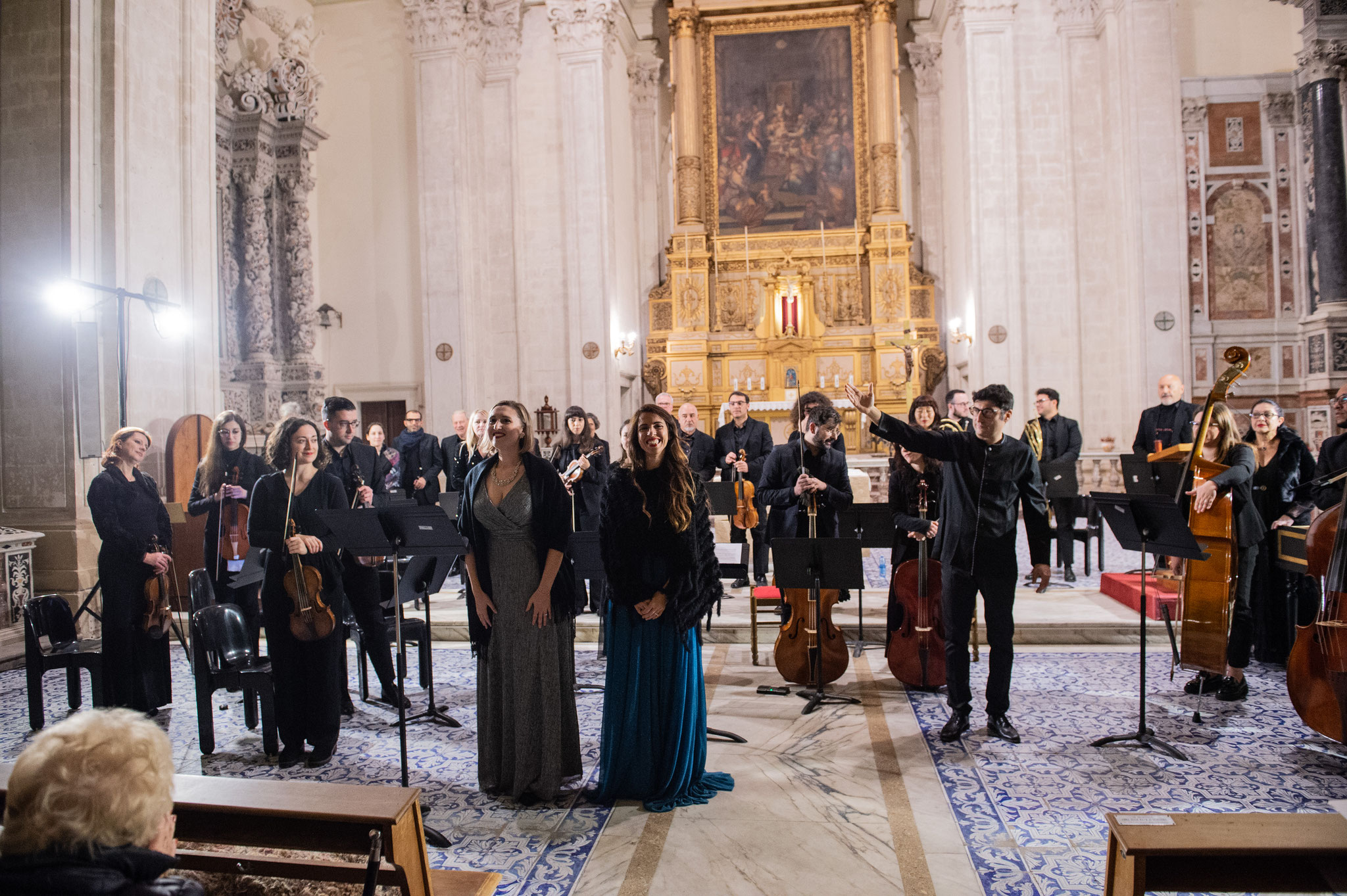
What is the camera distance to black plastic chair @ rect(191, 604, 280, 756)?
473 cm

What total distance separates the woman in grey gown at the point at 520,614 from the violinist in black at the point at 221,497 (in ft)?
8.09

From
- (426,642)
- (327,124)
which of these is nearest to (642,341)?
(327,124)

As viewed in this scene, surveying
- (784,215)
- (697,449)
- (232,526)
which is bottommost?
(232,526)

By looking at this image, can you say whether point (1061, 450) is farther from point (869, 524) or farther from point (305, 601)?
point (305, 601)

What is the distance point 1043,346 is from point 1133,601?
8356 millimetres

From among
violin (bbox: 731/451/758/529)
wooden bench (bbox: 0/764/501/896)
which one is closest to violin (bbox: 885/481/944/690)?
violin (bbox: 731/451/758/529)

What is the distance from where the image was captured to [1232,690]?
5242mm

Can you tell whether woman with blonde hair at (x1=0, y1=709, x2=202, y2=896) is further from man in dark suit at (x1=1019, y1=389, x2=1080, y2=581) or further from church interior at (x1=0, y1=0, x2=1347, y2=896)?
man in dark suit at (x1=1019, y1=389, x2=1080, y2=581)

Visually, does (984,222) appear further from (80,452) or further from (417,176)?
(80,452)

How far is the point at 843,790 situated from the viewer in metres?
4.07

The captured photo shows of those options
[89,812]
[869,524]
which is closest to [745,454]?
[869,524]

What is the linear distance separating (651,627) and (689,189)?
16518 mm

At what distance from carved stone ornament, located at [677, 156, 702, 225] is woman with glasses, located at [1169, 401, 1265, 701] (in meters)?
14.8

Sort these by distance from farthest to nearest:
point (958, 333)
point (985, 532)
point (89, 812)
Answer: point (958, 333) → point (985, 532) → point (89, 812)
